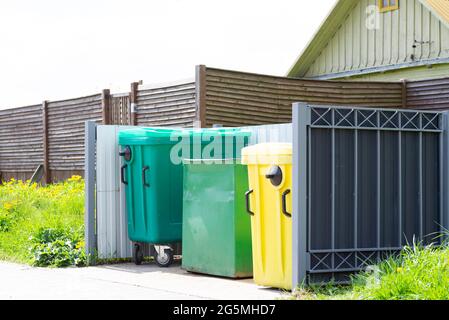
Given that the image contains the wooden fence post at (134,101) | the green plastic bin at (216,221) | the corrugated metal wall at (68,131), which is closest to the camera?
the green plastic bin at (216,221)

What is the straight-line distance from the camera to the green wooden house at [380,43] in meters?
18.6

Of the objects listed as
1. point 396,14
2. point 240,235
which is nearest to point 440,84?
point 396,14

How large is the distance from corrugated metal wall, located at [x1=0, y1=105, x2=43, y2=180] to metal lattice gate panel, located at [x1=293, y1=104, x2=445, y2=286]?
12593 mm

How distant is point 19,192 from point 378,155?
789cm

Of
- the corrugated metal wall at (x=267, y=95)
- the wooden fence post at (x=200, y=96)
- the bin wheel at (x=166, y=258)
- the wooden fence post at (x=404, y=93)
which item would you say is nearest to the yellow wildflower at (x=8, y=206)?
the wooden fence post at (x=200, y=96)

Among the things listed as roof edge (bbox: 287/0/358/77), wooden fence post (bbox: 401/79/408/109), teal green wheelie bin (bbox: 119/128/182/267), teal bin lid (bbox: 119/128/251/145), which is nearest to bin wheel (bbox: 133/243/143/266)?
teal green wheelie bin (bbox: 119/128/182/267)

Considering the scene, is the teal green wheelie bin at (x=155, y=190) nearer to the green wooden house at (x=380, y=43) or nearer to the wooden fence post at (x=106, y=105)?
the wooden fence post at (x=106, y=105)

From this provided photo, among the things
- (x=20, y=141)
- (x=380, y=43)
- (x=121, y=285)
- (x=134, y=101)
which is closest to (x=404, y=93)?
(x=380, y=43)

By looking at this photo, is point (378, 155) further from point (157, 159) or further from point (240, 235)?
point (157, 159)

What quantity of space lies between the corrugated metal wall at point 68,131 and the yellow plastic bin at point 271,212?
30.2 ft

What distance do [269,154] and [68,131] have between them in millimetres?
11106

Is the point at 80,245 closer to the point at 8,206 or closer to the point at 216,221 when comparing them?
the point at 216,221

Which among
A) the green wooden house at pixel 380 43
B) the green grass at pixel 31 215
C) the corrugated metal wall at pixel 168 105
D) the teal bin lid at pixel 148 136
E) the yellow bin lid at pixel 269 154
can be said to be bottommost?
the green grass at pixel 31 215

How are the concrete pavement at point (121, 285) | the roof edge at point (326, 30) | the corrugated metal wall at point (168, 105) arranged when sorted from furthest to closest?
the roof edge at point (326, 30) → the corrugated metal wall at point (168, 105) → the concrete pavement at point (121, 285)
